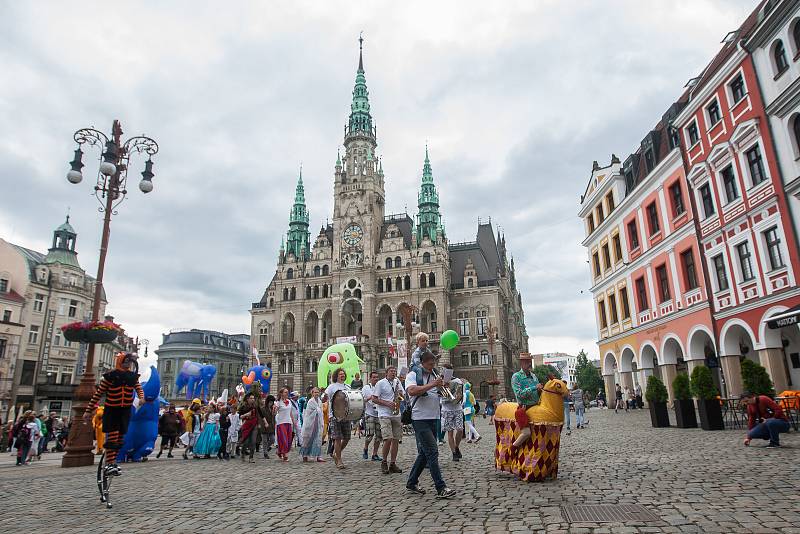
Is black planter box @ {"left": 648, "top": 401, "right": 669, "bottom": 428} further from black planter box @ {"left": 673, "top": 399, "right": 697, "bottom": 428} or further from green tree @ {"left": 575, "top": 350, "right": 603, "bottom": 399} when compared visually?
green tree @ {"left": 575, "top": 350, "right": 603, "bottom": 399}

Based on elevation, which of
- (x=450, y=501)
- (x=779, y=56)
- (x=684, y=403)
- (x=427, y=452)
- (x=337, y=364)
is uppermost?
(x=779, y=56)

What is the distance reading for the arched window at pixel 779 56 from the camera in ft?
53.5

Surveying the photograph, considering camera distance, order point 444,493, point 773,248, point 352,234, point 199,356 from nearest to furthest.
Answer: point 444,493 → point 773,248 → point 352,234 → point 199,356

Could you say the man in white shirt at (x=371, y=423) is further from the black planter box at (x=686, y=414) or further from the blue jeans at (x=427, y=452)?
the black planter box at (x=686, y=414)

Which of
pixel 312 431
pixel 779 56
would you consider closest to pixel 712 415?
pixel 312 431

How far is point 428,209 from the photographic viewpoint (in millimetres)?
69938

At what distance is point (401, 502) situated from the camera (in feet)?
20.2

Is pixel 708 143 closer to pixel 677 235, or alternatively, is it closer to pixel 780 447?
pixel 677 235

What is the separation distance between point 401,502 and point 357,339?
2067 inches

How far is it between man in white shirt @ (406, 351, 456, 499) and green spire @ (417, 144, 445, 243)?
58.5m

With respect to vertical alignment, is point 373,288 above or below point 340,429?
above

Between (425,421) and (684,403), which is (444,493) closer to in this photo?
(425,421)

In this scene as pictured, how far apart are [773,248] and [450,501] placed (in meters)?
16.8

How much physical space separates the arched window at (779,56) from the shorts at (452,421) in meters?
16.1
